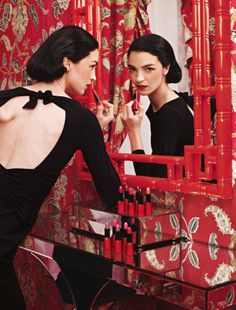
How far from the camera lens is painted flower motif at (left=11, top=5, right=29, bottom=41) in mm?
2547

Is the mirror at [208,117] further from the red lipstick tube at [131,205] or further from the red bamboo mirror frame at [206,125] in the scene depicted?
the red lipstick tube at [131,205]

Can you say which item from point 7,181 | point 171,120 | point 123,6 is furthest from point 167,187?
point 123,6

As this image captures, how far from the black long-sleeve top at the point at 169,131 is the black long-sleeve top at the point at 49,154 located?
24 cm

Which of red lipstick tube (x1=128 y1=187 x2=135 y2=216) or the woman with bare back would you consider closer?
the woman with bare back

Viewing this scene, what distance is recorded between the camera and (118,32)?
7.04 ft

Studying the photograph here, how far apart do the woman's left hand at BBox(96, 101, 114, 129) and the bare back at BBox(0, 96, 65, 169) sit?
426mm

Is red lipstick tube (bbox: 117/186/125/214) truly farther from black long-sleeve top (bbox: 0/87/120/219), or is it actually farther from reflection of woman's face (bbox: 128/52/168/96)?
reflection of woman's face (bbox: 128/52/168/96)

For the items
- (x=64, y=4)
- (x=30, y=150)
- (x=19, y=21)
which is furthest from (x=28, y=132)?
(x=19, y=21)

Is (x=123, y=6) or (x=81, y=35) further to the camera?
(x=123, y=6)

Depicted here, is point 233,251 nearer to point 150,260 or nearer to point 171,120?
point 150,260

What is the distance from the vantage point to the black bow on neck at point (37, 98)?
5.62 ft

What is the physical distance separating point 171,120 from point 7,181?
0.57m

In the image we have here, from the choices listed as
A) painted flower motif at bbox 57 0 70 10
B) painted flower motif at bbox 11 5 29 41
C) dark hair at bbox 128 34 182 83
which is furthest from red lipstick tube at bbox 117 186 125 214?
painted flower motif at bbox 11 5 29 41

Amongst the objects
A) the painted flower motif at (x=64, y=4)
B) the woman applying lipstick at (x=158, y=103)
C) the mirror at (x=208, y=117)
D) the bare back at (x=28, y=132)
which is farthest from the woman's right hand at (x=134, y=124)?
the painted flower motif at (x=64, y=4)
